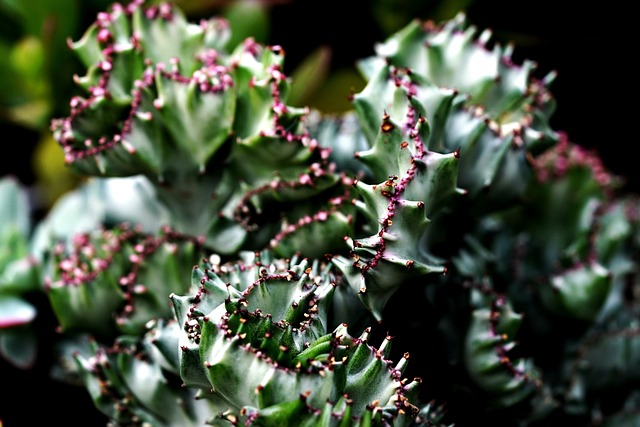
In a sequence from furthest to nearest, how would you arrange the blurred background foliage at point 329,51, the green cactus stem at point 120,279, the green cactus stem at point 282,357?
the blurred background foliage at point 329,51
the green cactus stem at point 120,279
the green cactus stem at point 282,357

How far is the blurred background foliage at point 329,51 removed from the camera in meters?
1.43

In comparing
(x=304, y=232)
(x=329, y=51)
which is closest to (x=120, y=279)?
(x=304, y=232)

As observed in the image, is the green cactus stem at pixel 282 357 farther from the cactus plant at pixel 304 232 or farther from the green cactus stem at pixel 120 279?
the green cactus stem at pixel 120 279

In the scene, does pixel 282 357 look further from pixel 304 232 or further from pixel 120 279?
pixel 120 279

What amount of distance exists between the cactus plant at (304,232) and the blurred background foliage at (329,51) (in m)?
0.46

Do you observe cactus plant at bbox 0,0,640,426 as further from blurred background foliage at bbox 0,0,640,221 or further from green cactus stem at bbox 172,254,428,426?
blurred background foliage at bbox 0,0,640,221

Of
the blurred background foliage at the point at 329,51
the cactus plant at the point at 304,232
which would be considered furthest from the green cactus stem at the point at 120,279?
the blurred background foliage at the point at 329,51

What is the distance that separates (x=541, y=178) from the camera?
1.11 m

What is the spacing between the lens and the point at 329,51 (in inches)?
55.6

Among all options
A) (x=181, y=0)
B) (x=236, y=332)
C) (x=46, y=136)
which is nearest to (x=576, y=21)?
(x=181, y=0)

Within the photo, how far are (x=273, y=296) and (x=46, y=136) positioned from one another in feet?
3.33

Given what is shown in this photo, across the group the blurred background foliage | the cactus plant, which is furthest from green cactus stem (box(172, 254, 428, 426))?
the blurred background foliage

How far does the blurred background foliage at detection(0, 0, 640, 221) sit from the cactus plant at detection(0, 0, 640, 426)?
462 mm

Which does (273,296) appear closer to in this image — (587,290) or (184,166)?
(184,166)
